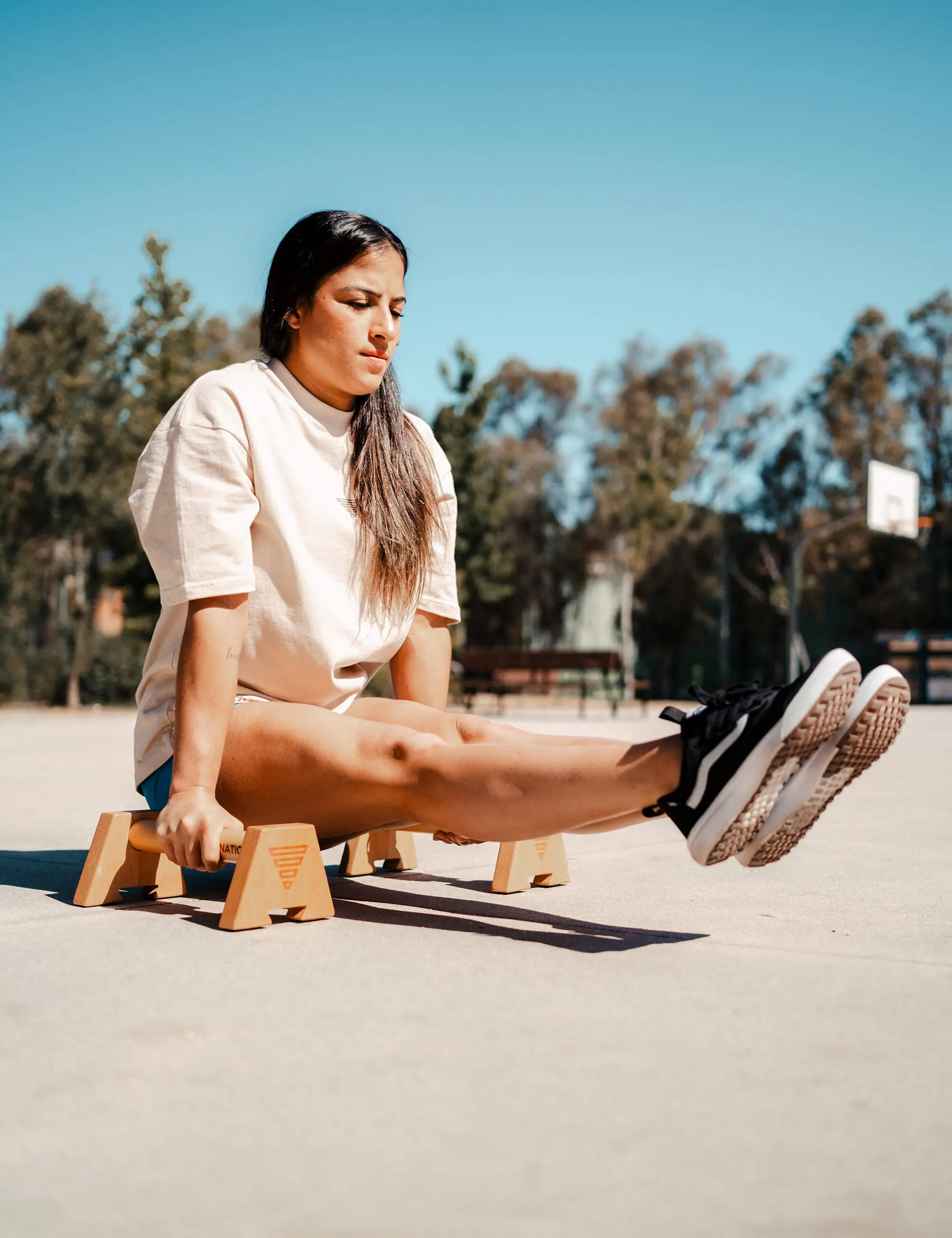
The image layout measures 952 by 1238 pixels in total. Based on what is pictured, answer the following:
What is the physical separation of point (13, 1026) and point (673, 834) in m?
3.23

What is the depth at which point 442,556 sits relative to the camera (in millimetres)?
3346

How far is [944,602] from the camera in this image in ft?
132

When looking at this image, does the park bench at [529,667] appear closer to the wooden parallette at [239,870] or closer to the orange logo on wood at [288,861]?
the wooden parallette at [239,870]

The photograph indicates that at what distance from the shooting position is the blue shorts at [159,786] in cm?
293

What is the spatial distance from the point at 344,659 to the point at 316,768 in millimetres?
388

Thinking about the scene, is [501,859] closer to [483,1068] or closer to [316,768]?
[316,768]

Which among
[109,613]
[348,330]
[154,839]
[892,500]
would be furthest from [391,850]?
[109,613]

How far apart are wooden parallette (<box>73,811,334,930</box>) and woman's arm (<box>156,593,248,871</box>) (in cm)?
6

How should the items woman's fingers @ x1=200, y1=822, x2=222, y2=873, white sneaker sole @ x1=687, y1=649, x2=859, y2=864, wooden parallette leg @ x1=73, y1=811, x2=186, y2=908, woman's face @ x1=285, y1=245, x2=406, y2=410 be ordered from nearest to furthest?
1. white sneaker sole @ x1=687, y1=649, x2=859, y2=864
2. woman's fingers @ x1=200, y1=822, x2=222, y2=873
3. wooden parallette leg @ x1=73, y1=811, x2=186, y2=908
4. woman's face @ x1=285, y1=245, x2=406, y2=410

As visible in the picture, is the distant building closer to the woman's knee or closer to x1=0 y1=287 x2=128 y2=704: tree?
x1=0 y1=287 x2=128 y2=704: tree

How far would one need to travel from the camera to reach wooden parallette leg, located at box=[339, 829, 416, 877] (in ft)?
11.7

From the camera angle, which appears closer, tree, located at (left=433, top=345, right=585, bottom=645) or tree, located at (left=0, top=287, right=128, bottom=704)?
tree, located at (left=0, top=287, right=128, bottom=704)

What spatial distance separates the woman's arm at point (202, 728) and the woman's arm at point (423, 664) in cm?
64

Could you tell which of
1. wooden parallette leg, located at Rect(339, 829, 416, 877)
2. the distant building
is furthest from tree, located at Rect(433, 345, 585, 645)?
wooden parallette leg, located at Rect(339, 829, 416, 877)
